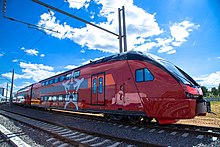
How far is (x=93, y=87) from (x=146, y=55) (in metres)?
3.96

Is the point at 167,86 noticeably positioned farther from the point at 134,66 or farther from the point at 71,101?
the point at 71,101

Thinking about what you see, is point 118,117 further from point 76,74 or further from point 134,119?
point 76,74

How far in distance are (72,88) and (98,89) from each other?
346cm

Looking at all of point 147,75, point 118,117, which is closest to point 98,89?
point 118,117

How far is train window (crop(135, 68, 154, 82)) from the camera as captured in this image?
8075 mm

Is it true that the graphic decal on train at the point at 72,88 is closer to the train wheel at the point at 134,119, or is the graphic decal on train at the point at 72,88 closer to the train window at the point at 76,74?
the train window at the point at 76,74

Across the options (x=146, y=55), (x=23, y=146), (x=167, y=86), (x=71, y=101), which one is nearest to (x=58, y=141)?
(x=23, y=146)

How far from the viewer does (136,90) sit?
27.6ft

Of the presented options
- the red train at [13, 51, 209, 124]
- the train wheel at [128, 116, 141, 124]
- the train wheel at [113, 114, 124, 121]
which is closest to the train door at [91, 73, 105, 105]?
the red train at [13, 51, 209, 124]

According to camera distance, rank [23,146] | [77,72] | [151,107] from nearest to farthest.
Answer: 1. [23,146]
2. [151,107]
3. [77,72]

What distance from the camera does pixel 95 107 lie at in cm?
1067

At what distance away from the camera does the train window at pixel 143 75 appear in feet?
26.5

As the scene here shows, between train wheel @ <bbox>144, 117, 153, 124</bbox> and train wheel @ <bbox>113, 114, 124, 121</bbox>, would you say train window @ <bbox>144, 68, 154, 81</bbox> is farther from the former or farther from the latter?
train wheel @ <bbox>113, 114, 124, 121</bbox>

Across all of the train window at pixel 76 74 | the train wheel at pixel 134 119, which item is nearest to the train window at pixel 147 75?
the train wheel at pixel 134 119
